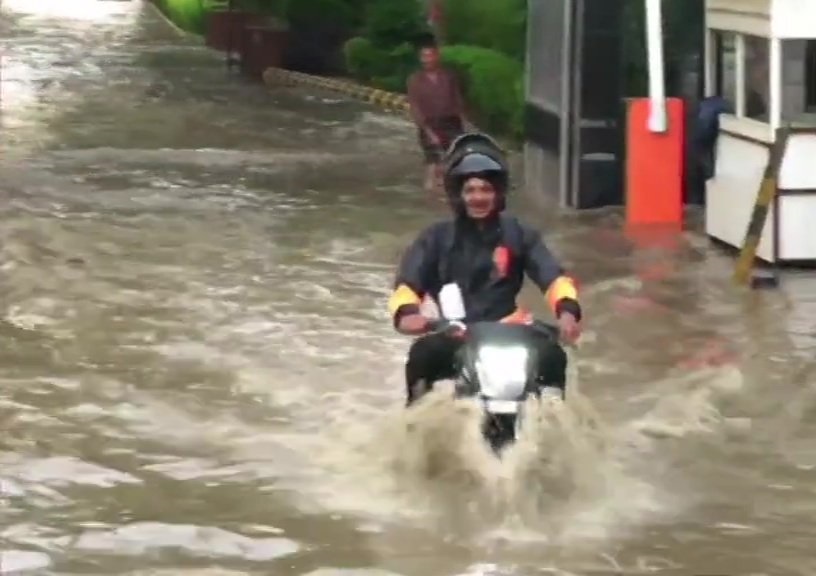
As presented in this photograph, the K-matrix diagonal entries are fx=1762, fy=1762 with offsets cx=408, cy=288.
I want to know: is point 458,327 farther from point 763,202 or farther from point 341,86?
point 341,86

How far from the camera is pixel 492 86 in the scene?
2077 cm

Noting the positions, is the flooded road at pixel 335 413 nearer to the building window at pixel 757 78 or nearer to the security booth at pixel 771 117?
the security booth at pixel 771 117

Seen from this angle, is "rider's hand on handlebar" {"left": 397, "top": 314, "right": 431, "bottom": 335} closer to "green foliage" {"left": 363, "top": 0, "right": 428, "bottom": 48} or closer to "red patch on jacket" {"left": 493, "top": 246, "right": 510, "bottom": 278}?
"red patch on jacket" {"left": 493, "top": 246, "right": 510, "bottom": 278}

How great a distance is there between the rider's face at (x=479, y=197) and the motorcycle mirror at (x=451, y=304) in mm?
322

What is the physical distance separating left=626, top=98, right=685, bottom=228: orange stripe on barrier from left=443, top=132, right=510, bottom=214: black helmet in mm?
7365

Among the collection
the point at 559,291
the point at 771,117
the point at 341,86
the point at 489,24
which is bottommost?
the point at 559,291

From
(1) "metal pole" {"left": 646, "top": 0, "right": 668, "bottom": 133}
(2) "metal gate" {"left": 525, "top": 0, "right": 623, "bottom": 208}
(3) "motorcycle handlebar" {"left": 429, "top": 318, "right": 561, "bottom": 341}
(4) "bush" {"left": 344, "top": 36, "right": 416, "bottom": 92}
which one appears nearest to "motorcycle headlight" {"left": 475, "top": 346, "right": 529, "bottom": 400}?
(3) "motorcycle handlebar" {"left": 429, "top": 318, "right": 561, "bottom": 341}

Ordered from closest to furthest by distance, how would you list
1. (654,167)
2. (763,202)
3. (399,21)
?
(763,202) < (654,167) < (399,21)

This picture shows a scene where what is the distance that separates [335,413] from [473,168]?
2.08m

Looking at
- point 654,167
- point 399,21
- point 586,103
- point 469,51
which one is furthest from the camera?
point 399,21

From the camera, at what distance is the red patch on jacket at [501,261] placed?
7.12 metres

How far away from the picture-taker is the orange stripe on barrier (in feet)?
47.2

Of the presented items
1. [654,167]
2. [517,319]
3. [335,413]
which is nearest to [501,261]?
[517,319]

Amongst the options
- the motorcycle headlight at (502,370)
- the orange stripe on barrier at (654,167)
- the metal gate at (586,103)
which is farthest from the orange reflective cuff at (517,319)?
the metal gate at (586,103)
